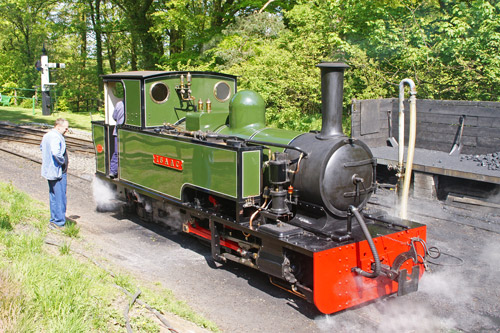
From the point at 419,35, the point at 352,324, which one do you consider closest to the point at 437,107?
the point at 419,35

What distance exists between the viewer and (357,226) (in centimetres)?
560

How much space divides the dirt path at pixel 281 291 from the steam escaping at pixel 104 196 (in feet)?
2.32

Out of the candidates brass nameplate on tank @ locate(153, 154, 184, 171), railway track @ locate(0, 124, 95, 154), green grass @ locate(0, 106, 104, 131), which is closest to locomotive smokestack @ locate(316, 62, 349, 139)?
brass nameplate on tank @ locate(153, 154, 184, 171)

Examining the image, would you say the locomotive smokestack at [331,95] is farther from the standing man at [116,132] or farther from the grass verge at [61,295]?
the standing man at [116,132]

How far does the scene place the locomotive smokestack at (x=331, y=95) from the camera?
17.3 ft

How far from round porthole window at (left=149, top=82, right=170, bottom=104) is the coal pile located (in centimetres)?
522

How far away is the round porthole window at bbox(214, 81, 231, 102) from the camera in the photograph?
7.80 meters

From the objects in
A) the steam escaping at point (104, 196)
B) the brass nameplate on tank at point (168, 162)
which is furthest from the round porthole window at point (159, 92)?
the steam escaping at point (104, 196)

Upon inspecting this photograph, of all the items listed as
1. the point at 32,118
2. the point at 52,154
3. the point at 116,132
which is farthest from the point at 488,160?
the point at 32,118

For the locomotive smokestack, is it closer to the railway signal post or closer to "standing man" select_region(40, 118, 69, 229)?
"standing man" select_region(40, 118, 69, 229)

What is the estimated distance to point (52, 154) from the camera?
21.8 feet

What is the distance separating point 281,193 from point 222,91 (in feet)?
9.63

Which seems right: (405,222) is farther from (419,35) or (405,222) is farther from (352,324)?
(419,35)

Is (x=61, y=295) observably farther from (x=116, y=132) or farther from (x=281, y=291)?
(x=116, y=132)
